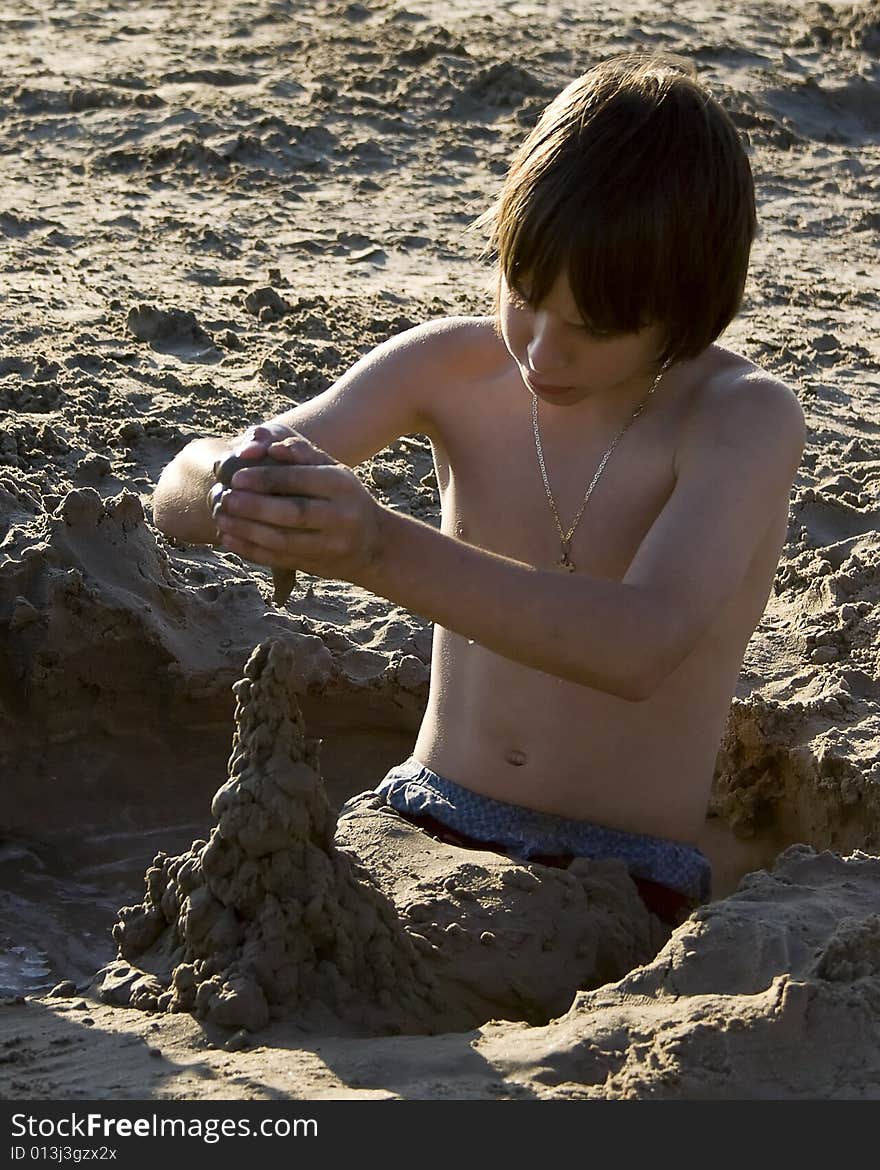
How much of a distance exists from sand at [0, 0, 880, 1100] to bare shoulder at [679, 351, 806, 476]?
636mm

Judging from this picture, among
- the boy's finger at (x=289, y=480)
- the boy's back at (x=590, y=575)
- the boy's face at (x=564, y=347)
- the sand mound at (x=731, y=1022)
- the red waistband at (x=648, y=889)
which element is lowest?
the red waistband at (x=648, y=889)

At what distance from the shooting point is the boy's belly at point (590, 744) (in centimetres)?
271

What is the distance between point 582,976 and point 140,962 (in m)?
0.63

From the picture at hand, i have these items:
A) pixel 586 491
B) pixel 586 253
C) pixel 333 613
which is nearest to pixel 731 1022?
pixel 586 491

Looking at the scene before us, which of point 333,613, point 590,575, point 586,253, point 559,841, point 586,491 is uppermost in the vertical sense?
point 586,253

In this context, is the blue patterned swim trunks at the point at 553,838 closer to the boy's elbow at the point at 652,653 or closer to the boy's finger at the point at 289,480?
the boy's elbow at the point at 652,653

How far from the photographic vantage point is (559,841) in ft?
8.87

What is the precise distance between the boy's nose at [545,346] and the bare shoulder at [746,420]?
262mm

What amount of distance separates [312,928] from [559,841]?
53cm

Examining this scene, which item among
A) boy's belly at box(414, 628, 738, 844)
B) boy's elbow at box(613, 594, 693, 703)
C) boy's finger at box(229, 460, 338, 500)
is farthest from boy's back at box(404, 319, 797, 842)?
boy's finger at box(229, 460, 338, 500)

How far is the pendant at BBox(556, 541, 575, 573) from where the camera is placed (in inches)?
106

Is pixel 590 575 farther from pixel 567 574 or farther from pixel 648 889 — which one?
pixel 648 889

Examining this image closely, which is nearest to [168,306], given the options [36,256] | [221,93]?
[36,256]

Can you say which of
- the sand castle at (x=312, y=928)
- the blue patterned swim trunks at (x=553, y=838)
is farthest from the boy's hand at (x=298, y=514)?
the blue patterned swim trunks at (x=553, y=838)
